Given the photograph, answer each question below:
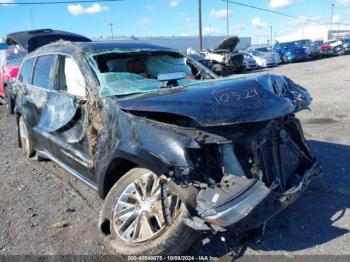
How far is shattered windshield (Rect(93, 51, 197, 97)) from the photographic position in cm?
376

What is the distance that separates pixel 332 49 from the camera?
1404 inches

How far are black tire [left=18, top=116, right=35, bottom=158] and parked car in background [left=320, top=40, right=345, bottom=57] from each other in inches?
1267

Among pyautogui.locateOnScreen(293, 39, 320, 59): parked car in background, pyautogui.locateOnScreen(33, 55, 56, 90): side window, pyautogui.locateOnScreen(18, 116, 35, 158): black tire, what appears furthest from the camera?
pyautogui.locateOnScreen(293, 39, 320, 59): parked car in background

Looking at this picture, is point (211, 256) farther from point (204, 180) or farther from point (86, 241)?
point (86, 241)

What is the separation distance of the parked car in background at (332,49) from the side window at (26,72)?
106 ft

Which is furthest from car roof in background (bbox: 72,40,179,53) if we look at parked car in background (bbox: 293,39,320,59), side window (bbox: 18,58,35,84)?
parked car in background (bbox: 293,39,320,59)

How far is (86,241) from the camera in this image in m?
3.60

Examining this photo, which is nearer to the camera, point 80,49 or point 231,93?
point 231,93

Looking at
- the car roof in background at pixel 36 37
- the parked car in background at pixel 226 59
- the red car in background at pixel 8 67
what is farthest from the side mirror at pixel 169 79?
the parked car in background at pixel 226 59

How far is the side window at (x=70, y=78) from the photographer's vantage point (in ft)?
12.9

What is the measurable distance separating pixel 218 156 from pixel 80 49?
2081 millimetres

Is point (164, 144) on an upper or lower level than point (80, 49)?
lower

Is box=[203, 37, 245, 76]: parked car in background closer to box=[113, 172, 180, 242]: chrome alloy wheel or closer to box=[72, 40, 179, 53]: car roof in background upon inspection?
box=[72, 40, 179, 53]: car roof in background

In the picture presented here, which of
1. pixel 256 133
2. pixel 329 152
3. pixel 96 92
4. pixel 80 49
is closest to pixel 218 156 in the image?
pixel 256 133
